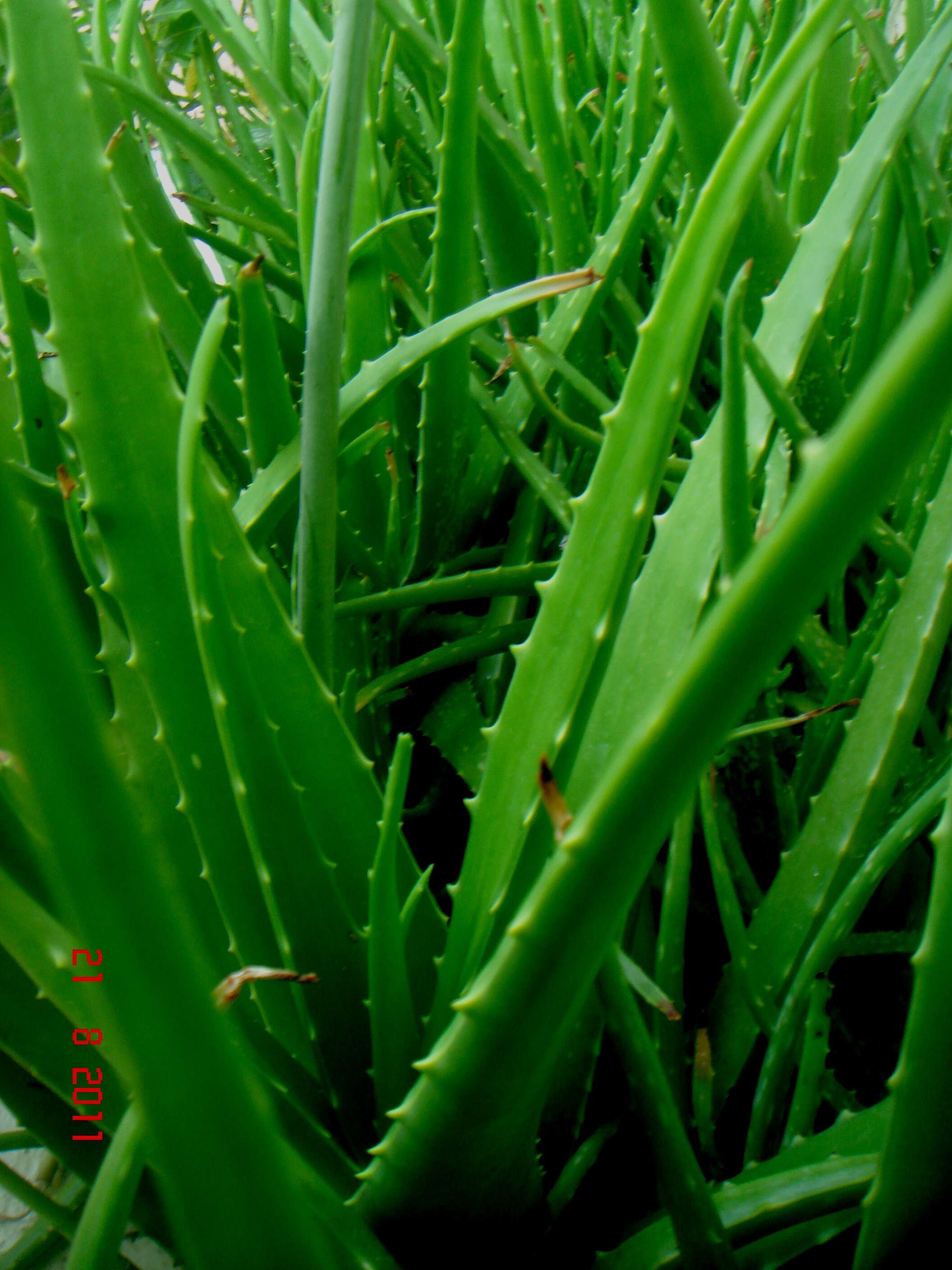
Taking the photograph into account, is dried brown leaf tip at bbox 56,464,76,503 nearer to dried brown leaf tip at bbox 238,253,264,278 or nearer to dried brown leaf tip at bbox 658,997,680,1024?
dried brown leaf tip at bbox 238,253,264,278

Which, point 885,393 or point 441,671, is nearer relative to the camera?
point 885,393

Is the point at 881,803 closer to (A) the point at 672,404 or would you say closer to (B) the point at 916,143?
(A) the point at 672,404

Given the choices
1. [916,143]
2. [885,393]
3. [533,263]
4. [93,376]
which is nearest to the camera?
[885,393]

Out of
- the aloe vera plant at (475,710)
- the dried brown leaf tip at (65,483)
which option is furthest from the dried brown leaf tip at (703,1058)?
the dried brown leaf tip at (65,483)

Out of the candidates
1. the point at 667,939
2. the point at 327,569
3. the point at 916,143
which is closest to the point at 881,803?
the point at 667,939

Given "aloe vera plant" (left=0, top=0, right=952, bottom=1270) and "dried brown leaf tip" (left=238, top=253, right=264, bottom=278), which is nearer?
"aloe vera plant" (left=0, top=0, right=952, bottom=1270)

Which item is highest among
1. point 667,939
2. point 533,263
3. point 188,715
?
point 533,263
